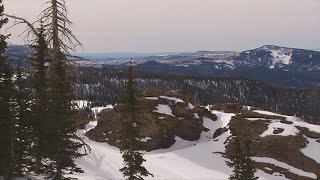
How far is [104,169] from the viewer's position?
4425cm

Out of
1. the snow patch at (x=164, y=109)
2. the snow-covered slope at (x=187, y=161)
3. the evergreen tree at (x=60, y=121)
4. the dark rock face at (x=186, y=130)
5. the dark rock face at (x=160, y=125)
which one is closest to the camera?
the evergreen tree at (x=60, y=121)

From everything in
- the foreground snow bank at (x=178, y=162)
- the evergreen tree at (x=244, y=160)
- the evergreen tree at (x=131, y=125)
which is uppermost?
the evergreen tree at (x=131, y=125)

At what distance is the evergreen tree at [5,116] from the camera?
2264 cm

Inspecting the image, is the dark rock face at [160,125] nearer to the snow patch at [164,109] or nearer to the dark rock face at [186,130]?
the dark rock face at [186,130]

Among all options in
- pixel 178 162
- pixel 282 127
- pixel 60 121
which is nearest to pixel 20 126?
pixel 60 121

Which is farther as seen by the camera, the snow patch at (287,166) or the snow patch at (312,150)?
the snow patch at (312,150)

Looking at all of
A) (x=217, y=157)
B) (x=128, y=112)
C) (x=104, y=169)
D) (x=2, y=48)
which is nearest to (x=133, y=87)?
(x=128, y=112)

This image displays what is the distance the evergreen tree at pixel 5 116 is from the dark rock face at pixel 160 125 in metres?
49.3

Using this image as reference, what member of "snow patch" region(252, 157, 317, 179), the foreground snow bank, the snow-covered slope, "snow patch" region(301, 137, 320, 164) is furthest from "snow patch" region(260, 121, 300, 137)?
the foreground snow bank

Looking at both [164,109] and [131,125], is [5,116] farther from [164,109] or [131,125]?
[164,109]

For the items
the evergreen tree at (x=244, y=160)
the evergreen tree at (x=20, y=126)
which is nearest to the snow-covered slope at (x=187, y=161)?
the evergreen tree at (x=244, y=160)

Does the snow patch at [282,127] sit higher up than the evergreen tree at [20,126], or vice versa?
the evergreen tree at [20,126]

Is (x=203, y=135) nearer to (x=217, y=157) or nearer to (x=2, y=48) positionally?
(x=217, y=157)

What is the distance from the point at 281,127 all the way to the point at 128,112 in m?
47.5
